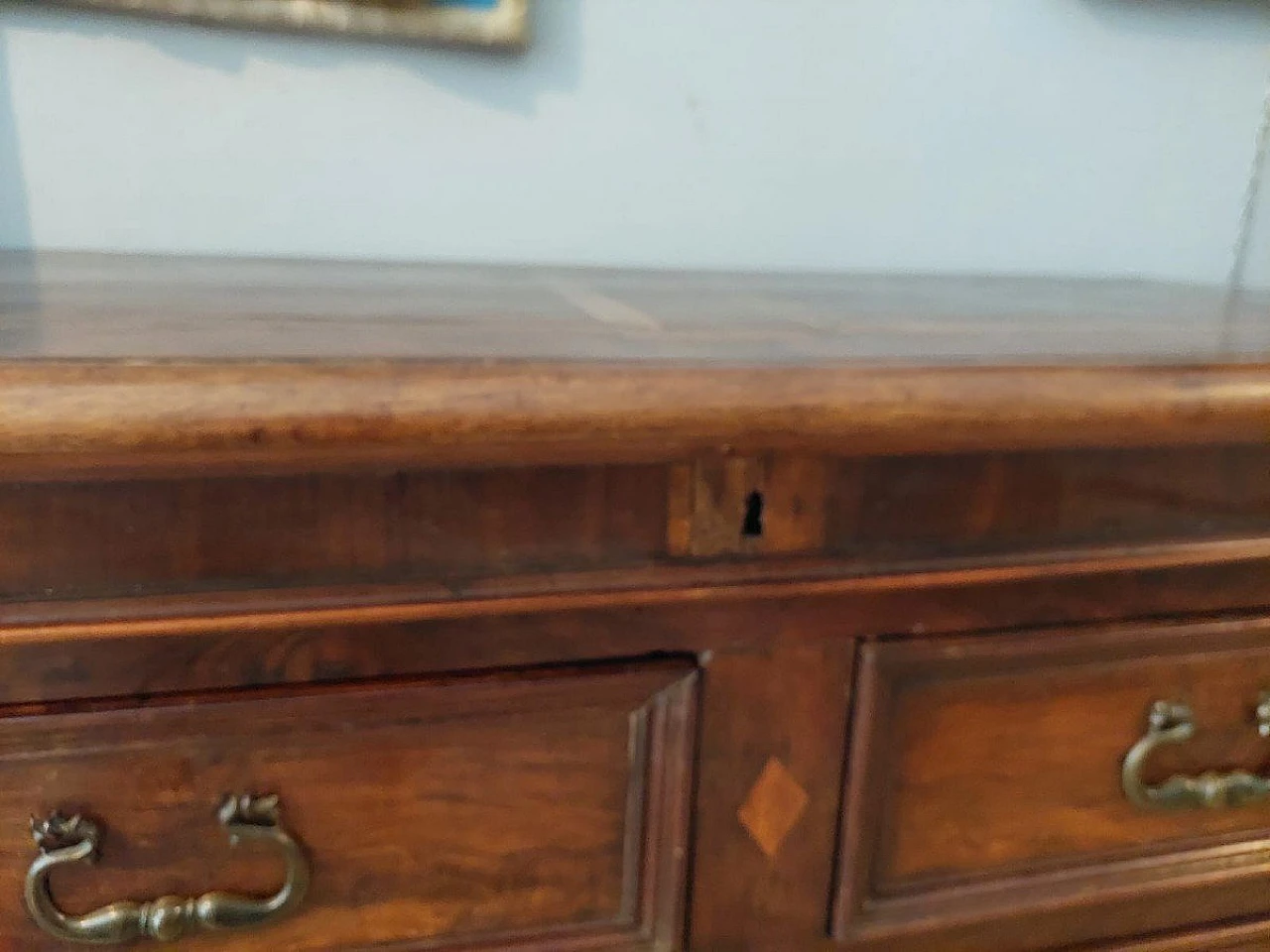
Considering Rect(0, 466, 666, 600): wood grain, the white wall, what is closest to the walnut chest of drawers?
Rect(0, 466, 666, 600): wood grain

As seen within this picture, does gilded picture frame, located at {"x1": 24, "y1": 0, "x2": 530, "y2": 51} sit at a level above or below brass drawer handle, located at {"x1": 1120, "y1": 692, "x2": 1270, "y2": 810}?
above

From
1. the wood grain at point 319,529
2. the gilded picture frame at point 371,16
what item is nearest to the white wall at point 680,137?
the gilded picture frame at point 371,16

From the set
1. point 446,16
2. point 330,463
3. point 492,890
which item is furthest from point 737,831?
point 446,16

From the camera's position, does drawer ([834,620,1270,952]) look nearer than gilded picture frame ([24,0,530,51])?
Yes

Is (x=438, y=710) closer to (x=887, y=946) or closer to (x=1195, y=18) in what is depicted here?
(x=887, y=946)

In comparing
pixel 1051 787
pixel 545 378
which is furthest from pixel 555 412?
pixel 1051 787

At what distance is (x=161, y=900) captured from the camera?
451 mm

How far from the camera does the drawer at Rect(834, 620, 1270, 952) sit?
0.53 metres

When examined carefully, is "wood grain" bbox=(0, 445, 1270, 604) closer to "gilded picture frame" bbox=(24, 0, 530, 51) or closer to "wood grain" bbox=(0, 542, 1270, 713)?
"wood grain" bbox=(0, 542, 1270, 713)

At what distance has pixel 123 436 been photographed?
1.21 feet

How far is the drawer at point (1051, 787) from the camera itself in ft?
1.75

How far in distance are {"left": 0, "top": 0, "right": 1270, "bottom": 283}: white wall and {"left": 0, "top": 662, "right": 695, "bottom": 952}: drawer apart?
509 mm

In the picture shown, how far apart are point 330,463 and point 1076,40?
34.9 inches

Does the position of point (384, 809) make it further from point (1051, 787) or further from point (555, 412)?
point (1051, 787)
